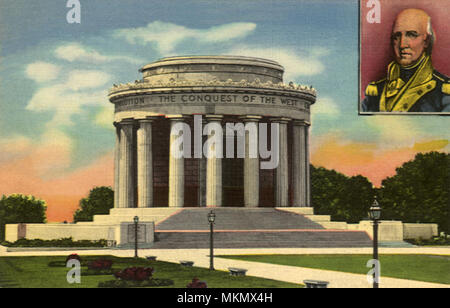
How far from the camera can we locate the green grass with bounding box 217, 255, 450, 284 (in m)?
46.3

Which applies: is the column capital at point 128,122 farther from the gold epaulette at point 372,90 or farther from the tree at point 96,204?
the gold epaulette at point 372,90

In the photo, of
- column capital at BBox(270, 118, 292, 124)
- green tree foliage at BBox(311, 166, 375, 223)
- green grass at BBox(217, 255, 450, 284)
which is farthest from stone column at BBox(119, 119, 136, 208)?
green grass at BBox(217, 255, 450, 284)

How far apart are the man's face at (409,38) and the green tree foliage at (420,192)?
206 ft

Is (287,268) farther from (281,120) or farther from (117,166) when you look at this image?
(117,166)

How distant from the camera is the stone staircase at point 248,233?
7438 cm

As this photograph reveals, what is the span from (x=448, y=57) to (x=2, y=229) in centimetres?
7849

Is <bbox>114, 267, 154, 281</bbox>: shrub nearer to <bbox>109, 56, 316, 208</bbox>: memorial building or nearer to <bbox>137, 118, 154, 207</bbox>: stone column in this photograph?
<bbox>109, 56, 316, 208</bbox>: memorial building

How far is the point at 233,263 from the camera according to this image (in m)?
53.1

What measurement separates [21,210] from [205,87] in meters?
51.2

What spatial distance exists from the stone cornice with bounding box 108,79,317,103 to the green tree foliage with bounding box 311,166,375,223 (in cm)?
3024

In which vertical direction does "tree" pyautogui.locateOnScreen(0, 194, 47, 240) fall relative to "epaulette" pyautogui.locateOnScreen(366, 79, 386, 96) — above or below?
below

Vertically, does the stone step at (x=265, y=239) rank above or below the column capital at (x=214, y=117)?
below

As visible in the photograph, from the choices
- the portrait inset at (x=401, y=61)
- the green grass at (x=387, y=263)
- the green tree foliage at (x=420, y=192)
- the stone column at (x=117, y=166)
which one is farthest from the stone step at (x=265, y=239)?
the portrait inset at (x=401, y=61)
